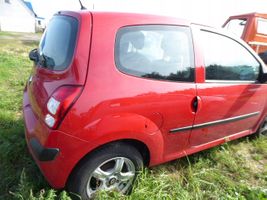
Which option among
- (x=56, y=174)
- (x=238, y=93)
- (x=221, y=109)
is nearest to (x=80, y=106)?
(x=56, y=174)

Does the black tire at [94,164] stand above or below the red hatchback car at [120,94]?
below

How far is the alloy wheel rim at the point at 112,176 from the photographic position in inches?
94.2

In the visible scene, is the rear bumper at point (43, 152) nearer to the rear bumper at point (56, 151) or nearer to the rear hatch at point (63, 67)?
the rear bumper at point (56, 151)

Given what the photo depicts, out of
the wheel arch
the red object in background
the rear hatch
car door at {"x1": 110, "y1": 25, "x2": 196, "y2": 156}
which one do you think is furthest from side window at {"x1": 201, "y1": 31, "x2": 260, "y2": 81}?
the red object in background

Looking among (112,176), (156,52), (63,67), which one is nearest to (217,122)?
(156,52)

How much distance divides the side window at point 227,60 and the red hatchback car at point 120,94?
11 millimetres

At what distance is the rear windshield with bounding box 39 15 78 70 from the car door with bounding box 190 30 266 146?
48.9 inches

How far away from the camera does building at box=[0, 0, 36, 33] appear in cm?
3431

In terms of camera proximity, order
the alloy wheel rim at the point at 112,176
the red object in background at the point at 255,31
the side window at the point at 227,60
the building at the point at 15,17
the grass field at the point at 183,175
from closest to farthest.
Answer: the alloy wheel rim at the point at 112,176
the grass field at the point at 183,175
the side window at the point at 227,60
the red object in background at the point at 255,31
the building at the point at 15,17

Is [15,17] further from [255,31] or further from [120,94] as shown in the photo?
[120,94]

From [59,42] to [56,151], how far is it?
0.94m

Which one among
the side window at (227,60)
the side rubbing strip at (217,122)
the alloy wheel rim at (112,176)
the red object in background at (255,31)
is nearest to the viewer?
the alloy wheel rim at (112,176)

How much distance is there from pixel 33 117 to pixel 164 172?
1.47 metres

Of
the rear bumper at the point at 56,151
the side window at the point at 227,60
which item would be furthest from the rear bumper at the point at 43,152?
the side window at the point at 227,60
